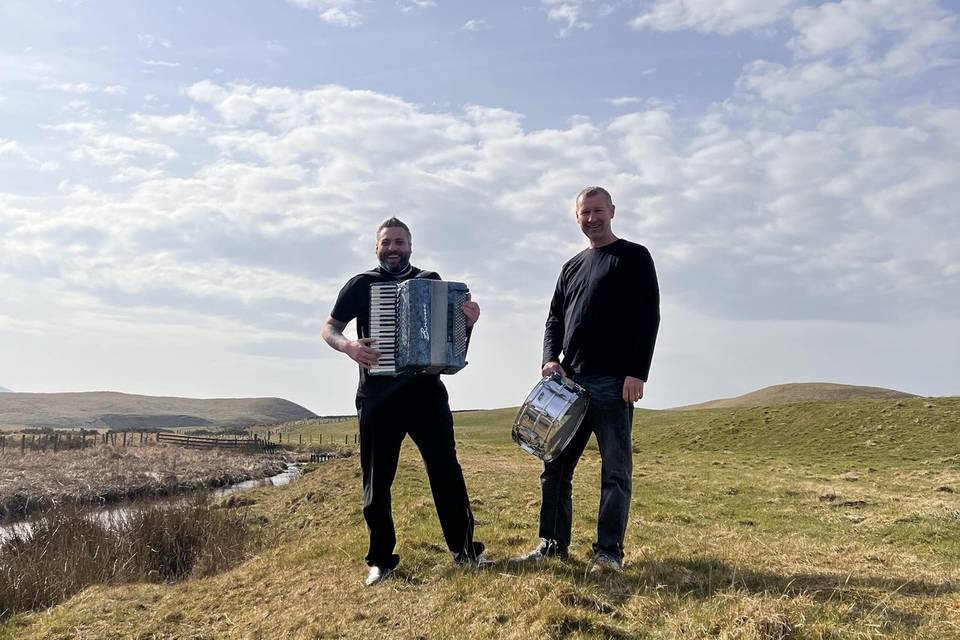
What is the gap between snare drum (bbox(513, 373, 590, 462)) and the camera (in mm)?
5875

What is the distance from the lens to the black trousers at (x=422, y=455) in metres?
6.29

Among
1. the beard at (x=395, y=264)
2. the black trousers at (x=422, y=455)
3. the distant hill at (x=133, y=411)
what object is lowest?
the distant hill at (x=133, y=411)

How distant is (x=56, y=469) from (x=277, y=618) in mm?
33430

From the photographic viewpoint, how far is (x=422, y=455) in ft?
20.8

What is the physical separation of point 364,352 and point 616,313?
219 centimetres

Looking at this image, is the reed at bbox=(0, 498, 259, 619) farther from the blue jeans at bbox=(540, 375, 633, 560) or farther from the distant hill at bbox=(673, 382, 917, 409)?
the distant hill at bbox=(673, 382, 917, 409)

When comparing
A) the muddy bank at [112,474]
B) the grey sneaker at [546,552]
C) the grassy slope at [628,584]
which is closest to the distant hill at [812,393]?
the muddy bank at [112,474]

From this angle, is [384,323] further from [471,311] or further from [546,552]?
[546,552]

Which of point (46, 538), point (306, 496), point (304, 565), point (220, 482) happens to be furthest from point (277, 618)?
point (220, 482)

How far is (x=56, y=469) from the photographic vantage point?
33000 mm

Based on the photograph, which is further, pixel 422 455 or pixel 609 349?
pixel 422 455

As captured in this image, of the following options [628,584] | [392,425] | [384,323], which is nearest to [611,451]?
[628,584]

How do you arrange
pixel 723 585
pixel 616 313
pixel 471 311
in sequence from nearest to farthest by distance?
pixel 723 585 → pixel 616 313 → pixel 471 311

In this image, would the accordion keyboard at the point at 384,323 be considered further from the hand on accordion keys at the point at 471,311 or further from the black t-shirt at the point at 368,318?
the hand on accordion keys at the point at 471,311
